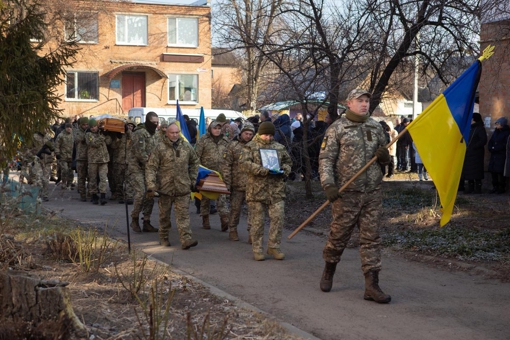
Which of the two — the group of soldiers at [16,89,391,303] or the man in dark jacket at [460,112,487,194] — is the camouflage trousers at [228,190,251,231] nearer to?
the group of soldiers at [16,89,391,303]

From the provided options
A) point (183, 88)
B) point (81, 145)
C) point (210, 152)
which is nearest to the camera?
point (210, 152)

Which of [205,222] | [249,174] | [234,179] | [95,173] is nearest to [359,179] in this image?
[249,174]

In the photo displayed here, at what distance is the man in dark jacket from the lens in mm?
16719

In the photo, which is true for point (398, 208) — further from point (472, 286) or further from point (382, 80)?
point (472, 286)

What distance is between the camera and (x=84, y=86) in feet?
138

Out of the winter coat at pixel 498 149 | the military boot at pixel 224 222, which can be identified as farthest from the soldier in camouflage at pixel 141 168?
the winter coat at pixel 498 149

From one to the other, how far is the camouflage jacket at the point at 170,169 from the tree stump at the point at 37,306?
493cm

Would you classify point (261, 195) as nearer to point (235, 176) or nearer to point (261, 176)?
point (261, 176)

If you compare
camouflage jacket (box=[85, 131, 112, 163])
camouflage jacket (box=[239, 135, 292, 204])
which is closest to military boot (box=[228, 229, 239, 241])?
camouflage jacket (box=[239, 135, 292, 204])

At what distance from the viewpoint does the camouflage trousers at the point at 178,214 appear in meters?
10.6

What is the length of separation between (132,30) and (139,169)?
3061 cm

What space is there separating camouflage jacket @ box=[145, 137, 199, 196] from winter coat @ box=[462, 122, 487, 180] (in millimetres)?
8247

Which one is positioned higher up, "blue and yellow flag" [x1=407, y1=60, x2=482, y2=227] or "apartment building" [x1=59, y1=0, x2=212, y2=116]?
"apartment building" [x1=59, y1=0, x2=212, y2=116]

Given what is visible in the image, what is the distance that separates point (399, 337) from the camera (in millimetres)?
6137
